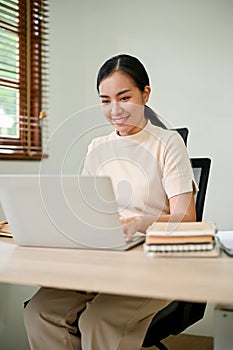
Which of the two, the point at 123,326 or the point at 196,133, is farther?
the point at 196,133

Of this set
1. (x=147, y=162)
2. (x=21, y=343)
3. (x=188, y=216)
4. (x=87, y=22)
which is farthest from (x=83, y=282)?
(x=87, y=22)

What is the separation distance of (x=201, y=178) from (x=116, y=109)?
1.73ft

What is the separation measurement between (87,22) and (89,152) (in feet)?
4.81

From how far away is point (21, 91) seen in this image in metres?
2.60

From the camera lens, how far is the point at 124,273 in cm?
104

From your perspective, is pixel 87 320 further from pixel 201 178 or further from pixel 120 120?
pixel 201 178

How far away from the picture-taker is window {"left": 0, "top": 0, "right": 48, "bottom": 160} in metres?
2.48

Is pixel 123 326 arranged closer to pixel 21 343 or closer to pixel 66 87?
pixel 21 343

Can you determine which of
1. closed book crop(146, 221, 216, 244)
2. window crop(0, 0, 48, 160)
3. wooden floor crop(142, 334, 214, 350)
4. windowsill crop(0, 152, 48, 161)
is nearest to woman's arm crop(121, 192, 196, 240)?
closed book crop(146, 221, 216, 244)

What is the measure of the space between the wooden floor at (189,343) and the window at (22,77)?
1.17 metres

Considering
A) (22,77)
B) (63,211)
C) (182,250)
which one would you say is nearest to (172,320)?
(182,250)

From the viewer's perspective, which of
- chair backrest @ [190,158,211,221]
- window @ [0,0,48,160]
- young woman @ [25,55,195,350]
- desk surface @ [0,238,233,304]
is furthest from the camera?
window @ [0,0,48,160]

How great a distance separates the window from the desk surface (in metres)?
1.26

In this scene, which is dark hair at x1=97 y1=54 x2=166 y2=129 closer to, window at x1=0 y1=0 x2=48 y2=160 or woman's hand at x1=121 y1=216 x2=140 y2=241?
woman's hand at x1=121 y1=216 x2=140 y2=241
